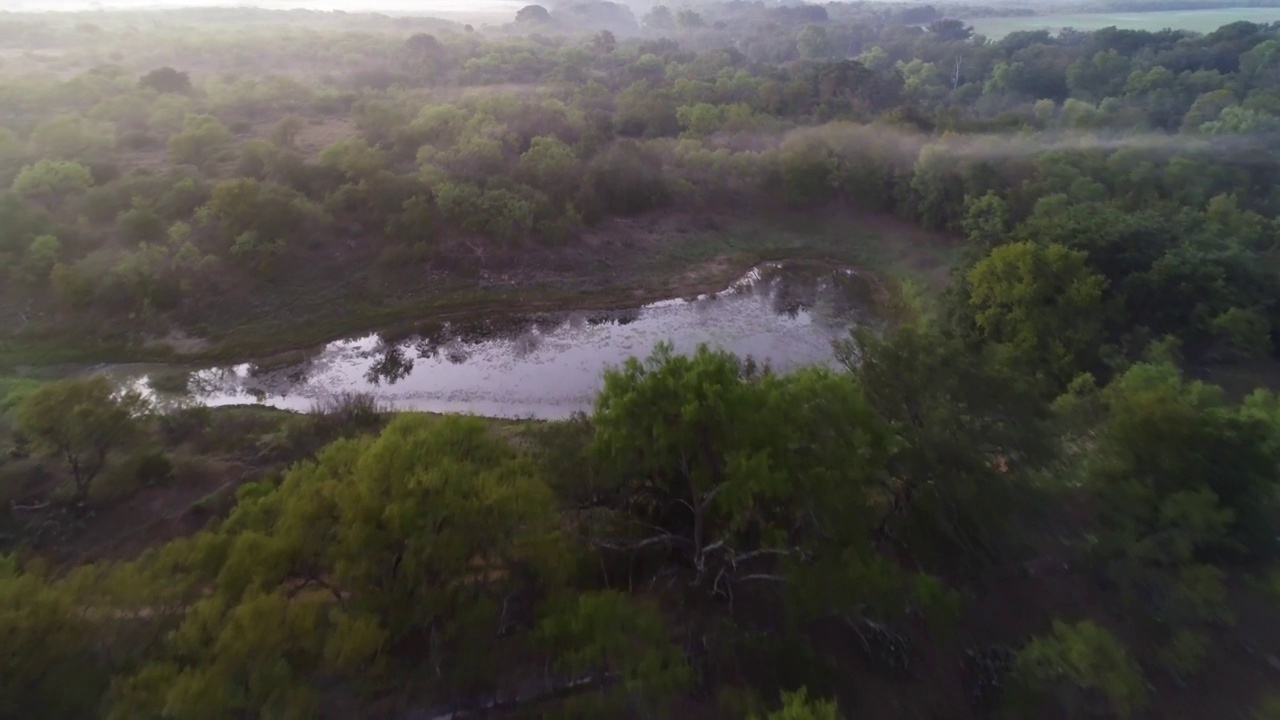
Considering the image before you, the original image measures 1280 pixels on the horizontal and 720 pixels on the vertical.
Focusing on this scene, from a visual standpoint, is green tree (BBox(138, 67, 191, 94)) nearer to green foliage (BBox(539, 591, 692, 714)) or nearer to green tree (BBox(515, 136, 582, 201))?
green tree (BBox(515, 136, 582, 201))

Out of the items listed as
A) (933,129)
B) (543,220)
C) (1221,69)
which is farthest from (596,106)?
(1221,69)

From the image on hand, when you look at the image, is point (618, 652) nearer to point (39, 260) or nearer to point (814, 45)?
point (39, 260)

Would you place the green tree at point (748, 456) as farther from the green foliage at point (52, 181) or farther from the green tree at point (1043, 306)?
the green foliage at point (52, 181)

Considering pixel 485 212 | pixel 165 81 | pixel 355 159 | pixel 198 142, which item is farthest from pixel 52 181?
pixel 165 81

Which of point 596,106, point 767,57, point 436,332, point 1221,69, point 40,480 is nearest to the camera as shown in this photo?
Result: point 40,480

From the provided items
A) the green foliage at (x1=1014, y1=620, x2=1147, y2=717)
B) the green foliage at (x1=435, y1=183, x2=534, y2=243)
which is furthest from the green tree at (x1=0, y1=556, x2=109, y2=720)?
the green foliage at (x1=435, y1=183, x2=534, y2=243)

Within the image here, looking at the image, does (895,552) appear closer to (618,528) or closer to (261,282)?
(618,528)

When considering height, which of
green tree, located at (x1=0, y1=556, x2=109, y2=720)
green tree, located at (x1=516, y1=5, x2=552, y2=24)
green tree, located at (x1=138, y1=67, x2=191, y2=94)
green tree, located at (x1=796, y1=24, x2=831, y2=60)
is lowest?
green tree, located at (x1=0, y1=556, x2=109, y2=720)
